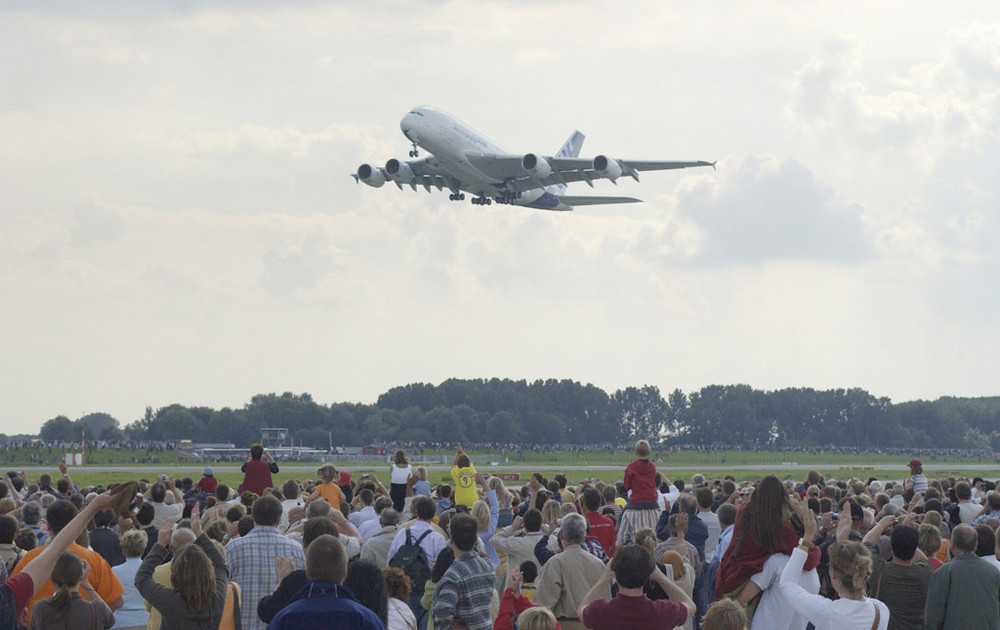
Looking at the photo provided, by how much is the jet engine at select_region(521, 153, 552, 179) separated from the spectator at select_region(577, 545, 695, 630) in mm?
43621

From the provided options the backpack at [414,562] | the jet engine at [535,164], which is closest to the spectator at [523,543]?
the backpack at [414,562]

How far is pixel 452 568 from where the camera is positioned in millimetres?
9242

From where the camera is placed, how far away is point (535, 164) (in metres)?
50.8

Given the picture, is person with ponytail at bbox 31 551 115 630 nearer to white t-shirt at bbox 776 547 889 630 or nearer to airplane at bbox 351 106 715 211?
white t-shirt at bbox 776 547 889 630

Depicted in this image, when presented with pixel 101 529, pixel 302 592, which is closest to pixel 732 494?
pixel 101 529

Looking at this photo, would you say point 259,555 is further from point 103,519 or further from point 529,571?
point 103,519

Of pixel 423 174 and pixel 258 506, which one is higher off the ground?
pixel 423 174

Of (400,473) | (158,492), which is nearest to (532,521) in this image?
(158,492)

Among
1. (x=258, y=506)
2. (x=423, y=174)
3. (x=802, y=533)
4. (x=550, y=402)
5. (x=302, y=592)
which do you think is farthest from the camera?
(x=550, y=402)

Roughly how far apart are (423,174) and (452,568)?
4740 cm

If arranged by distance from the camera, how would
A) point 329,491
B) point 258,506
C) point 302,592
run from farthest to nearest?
point 329,491 → point 258,506 → point 302,592

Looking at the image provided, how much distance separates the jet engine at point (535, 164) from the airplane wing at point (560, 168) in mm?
95

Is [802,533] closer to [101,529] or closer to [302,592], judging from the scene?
[302,592]

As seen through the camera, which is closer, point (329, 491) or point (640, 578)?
point (640, 578)
